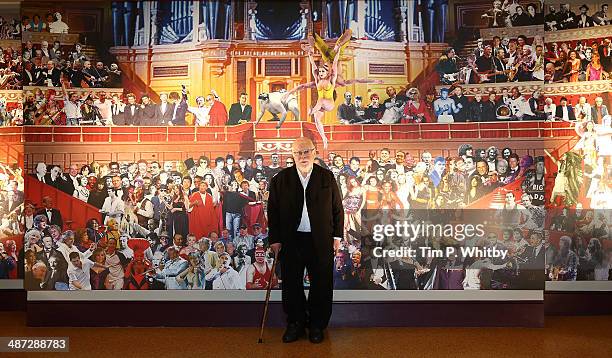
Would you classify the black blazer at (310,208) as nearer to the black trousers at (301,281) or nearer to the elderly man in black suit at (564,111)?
the black trousers at (301,281)

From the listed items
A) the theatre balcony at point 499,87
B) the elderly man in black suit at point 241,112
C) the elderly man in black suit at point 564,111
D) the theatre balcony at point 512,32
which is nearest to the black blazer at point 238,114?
the elderly man in black suit at point 241,112

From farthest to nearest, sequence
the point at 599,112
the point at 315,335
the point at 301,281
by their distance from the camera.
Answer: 1. the point at 599,112
2. the point at 301,281
3. the point at 315,335

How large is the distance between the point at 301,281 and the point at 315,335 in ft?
1.27

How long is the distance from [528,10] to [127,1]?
3200 mm

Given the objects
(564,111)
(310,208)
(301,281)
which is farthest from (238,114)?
(564,111)

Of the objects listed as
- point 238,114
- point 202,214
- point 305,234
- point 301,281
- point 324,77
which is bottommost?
point 301,281

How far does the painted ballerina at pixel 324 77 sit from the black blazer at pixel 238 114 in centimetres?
31

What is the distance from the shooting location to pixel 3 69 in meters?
5.18

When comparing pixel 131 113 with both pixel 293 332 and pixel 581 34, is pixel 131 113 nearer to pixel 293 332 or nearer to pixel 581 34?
pixel 293 332

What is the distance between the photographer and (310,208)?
13.0 ft

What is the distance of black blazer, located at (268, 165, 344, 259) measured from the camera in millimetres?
3951

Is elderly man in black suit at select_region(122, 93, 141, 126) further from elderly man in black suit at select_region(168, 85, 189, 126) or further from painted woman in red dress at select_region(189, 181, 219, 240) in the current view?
painted woman in red dress at select_region(189, 181, 219, 240)

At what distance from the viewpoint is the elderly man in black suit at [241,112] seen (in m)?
4.47

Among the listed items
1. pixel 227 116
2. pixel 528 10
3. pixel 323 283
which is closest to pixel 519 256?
pixel 323 283
